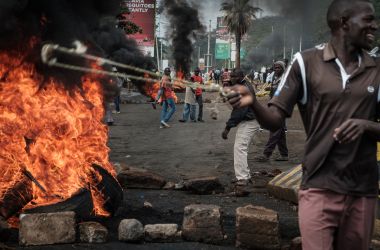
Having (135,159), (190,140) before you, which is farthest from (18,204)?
(190,140)

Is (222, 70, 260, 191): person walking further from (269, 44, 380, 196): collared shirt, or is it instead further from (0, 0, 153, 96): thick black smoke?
(269, 44, 380, 196): collared shirt

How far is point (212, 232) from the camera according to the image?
5852mm

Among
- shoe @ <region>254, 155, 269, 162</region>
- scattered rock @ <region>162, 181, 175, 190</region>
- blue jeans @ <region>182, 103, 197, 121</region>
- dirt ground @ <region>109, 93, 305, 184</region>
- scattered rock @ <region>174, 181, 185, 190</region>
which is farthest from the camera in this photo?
blue jeans @ <region>182, 103, 197, 121</region>

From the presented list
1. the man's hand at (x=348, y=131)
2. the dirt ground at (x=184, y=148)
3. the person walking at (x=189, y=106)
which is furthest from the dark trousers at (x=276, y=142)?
the man's hand at (x=348, y=131)

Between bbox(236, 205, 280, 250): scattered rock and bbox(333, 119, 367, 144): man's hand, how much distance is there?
2.92 metres

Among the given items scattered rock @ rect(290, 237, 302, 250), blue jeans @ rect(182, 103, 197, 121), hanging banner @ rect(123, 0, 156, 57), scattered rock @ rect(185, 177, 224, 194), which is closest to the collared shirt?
scattered rock @ rect(290, 237, 302, 250)

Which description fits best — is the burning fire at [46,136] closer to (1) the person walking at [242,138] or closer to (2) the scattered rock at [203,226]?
(2) the scattered rock at [203,226]

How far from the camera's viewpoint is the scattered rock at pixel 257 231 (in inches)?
221

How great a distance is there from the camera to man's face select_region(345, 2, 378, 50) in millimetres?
3035

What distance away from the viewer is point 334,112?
9.82 ft

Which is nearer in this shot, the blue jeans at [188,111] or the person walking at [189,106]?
the person walking at [189,106]

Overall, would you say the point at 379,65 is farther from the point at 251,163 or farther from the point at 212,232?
the point at 251,163

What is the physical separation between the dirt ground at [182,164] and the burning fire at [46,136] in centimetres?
75

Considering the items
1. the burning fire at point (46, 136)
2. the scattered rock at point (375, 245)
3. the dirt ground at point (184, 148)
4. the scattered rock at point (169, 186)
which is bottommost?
the dirt ground at point (184, 148)
